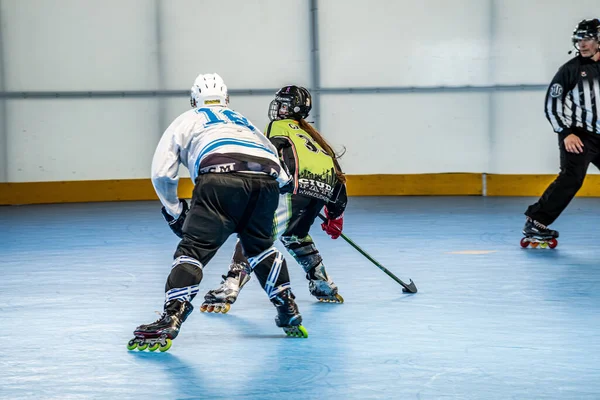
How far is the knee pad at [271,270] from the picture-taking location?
4.98 metres

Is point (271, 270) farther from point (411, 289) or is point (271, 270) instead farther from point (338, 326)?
point (411, 289)

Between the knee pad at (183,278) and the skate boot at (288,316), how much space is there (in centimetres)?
48

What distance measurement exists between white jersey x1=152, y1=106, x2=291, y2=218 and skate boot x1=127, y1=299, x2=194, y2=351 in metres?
0.47

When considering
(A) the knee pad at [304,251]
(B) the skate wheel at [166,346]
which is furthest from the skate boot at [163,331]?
(A) the knee pad at [304,251]

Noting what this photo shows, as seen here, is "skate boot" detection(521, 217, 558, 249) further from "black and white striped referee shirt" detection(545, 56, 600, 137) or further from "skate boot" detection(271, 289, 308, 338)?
"skate boot" detection(271, 289, 308, 338)

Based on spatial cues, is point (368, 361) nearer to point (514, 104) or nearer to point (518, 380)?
point (518, 380)

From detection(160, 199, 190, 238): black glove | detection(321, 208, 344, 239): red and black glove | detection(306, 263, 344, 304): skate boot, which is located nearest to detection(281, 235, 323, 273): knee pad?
detection(306, 263, 344, 304): skate boot

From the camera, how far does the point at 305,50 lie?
45.0 ft

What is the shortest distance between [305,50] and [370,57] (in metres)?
0.87

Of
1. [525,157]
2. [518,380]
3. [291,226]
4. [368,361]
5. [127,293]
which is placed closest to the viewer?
[518,380]

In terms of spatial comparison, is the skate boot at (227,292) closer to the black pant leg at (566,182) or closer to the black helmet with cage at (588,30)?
the black pant leg at (566,182)

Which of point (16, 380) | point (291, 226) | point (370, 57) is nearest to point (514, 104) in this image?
point (370, 57)

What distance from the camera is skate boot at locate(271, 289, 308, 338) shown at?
5027mm

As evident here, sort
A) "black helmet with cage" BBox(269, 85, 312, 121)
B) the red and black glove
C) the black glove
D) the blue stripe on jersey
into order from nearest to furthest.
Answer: the blue stripe on jersey, the black glove, "black helmet with cage" BBox(269, 85, 312, 121), the red and black glove
